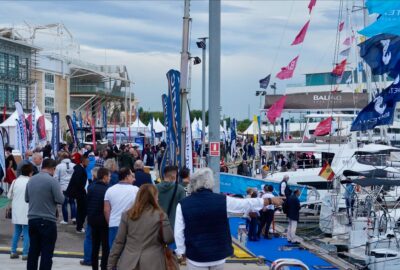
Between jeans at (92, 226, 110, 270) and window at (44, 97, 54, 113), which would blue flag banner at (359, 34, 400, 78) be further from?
window at (44, 97, 54, 113)

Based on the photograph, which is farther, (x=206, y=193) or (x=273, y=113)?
(x=273, y=113)

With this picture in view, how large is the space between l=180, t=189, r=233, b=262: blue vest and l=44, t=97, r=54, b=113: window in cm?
6767

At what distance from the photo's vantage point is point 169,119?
1555cm

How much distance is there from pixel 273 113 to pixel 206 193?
27453 mm

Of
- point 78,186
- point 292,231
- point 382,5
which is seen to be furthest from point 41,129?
point 382,5

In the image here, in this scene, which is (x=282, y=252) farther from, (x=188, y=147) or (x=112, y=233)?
(x=112, y=233)

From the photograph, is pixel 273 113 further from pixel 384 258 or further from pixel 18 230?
pixel 18 230

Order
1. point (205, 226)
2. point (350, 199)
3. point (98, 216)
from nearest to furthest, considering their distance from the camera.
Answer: point (205, 226) < point (98, 216) < point (350, 199)

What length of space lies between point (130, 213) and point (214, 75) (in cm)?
517

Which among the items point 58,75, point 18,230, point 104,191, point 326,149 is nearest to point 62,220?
point 18,230

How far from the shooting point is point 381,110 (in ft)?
54.9

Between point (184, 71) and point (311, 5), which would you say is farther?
point (311, 5)

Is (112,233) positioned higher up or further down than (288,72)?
further down

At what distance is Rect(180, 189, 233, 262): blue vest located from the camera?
6.96 metres
